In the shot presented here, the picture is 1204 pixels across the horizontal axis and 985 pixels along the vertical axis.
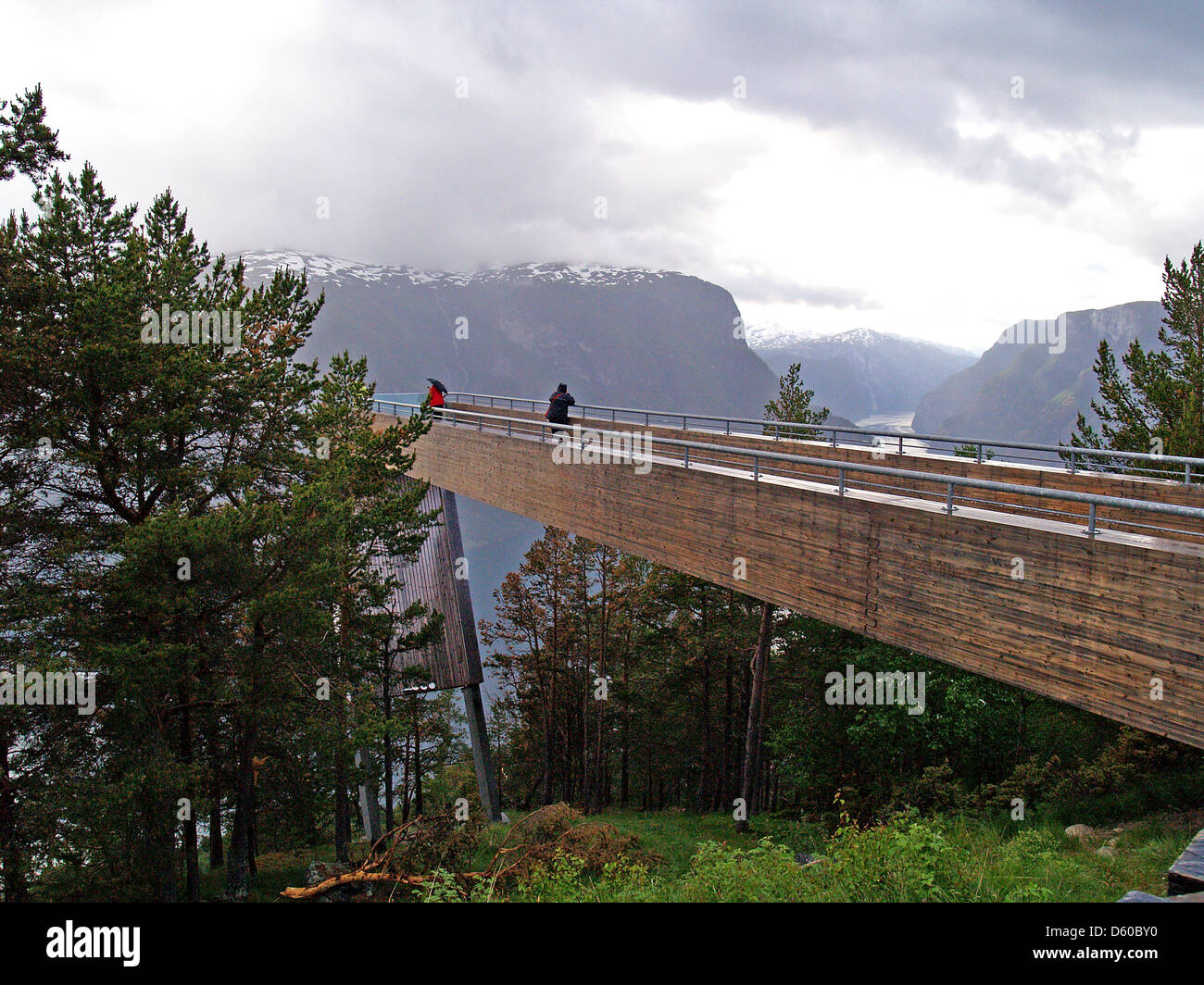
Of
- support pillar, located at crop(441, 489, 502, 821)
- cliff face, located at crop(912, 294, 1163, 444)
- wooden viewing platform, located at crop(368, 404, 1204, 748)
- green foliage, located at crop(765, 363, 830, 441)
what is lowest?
support pillar, located at crop(441, 489, 502, 821)

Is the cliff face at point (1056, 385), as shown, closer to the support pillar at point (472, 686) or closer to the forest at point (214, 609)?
the forest at point (214, 609)

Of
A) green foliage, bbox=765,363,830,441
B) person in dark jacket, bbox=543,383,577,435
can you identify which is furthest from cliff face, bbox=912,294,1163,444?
person in dark jacket, bbox=543,383,577,435

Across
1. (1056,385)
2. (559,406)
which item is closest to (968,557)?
(559,406)

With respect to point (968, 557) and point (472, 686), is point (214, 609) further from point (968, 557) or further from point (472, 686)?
point (472, 686)

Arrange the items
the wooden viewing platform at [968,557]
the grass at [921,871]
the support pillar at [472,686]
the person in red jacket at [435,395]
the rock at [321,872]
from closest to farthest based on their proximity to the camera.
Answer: the grass at [921,871] < the wooden viewing platform at [968,557] < the rock at [321,872] < the person in red jacket at [435,395] < the support pillar at [472,686]

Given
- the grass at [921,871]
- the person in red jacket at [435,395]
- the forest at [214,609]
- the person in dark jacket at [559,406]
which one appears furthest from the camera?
the person in red jacket at [435,395]

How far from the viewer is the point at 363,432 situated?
47.3 ft

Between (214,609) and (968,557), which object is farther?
(214,609)

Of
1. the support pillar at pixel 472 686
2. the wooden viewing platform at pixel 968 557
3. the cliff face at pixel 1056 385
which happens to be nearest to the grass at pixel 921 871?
the wooden viewing platform at pixel 968 557

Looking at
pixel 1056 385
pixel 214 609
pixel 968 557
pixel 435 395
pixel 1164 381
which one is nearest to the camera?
pixel 968 557

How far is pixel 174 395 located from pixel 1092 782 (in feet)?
51.8

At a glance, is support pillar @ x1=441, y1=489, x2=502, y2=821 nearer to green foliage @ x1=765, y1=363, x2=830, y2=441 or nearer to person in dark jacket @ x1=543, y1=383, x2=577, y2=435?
person in dark jacket @ x1=543, y1=383, x2=577, y2=435

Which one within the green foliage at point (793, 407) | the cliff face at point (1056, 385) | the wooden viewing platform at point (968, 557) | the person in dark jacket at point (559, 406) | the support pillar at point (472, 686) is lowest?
the support pillar at point (472, 686)
